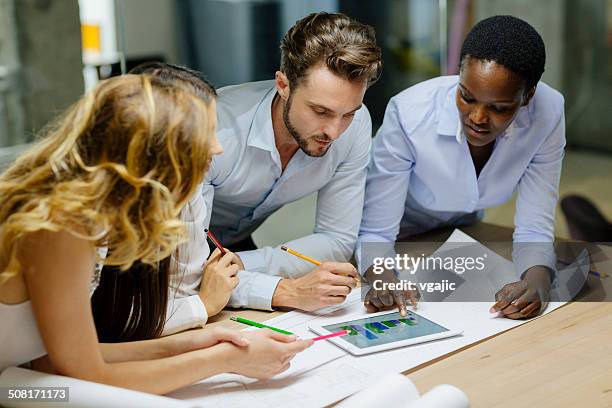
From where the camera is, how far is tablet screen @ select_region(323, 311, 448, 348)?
143 centimetres

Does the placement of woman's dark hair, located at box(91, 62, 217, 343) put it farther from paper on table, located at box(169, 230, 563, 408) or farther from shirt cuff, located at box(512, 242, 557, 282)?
shirt cuff, located at box(512, 242, 557, 282)

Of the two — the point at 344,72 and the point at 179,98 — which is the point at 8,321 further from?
the point at 344,72

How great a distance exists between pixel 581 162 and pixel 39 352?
334cm

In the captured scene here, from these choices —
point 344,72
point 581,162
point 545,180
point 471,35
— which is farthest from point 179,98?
point 581,162

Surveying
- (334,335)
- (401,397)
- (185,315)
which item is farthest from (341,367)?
(185,315)

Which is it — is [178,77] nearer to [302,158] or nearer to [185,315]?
[185,315]

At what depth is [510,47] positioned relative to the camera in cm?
167

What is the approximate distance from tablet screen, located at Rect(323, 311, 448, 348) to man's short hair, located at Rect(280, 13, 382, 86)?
0.53m

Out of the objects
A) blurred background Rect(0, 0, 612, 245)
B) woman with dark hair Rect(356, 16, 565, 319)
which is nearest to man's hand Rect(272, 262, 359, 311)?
woman with dark hair Rect(356, 16, 565, 319)

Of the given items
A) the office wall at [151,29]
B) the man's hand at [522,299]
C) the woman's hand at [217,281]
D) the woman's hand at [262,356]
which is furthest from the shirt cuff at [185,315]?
the office wall at [151,29]

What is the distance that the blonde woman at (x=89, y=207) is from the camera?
1074 mm

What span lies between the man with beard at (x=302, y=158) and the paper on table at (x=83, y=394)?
47 cm

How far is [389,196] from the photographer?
1.96m

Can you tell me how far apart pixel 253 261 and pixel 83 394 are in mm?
765
